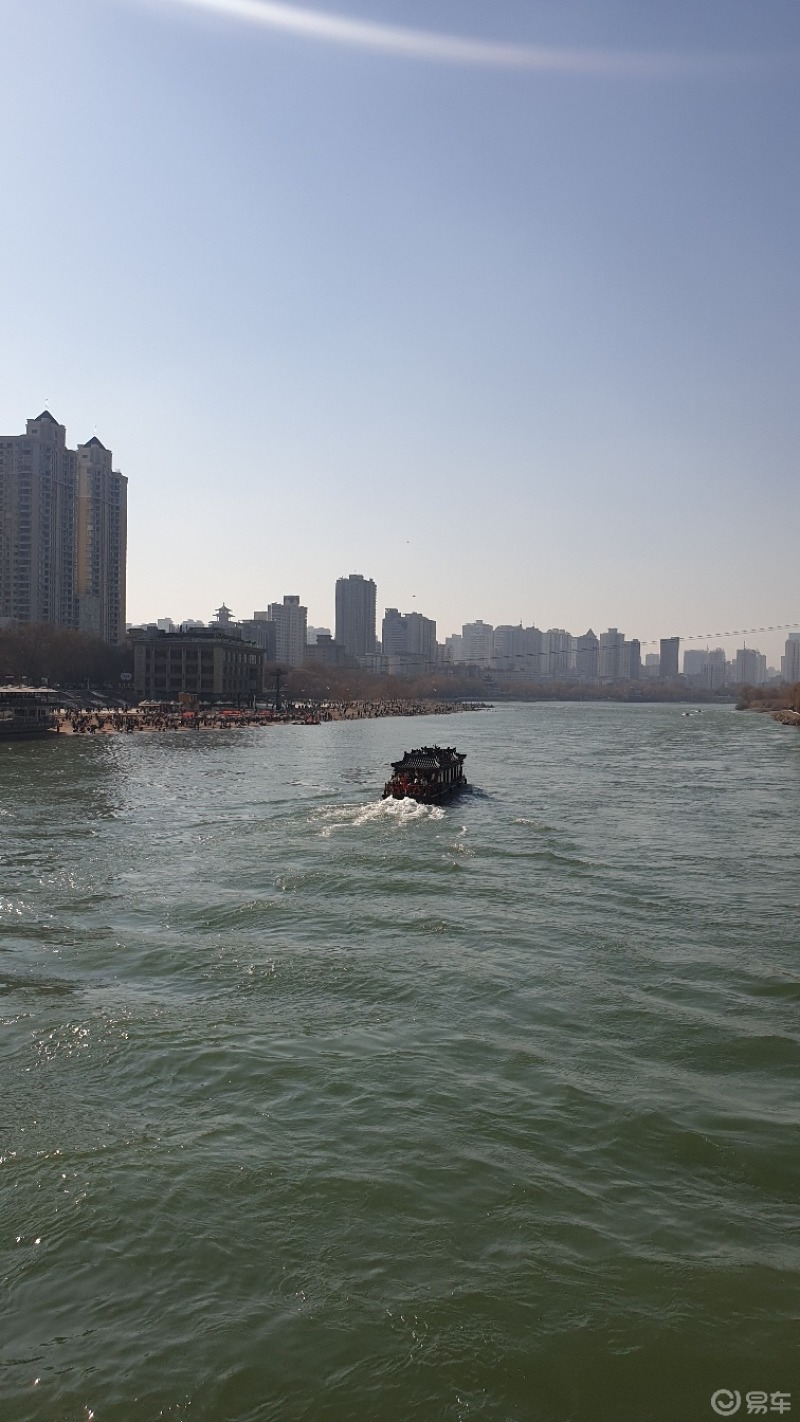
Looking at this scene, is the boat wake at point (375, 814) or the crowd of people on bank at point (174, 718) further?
the crowd of people on bank at point (174, 718)

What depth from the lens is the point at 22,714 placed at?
255ft

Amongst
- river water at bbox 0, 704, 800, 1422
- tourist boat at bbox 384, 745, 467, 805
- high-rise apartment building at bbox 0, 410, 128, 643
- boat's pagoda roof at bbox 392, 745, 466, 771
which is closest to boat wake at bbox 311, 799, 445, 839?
tourist boat at bbox 384, 745, 467, 805

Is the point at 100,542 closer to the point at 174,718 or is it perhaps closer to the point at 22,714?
the point at 174,718

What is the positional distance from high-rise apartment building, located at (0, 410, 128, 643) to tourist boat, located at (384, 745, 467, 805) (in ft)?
392

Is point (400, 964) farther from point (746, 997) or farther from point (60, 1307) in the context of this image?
point (60, 1307)

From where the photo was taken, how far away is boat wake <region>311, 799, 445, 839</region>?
3728cm

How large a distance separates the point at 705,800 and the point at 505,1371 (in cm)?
4024

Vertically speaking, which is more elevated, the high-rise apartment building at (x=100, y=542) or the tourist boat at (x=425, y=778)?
the high-rise apartment building at (x=100, y=542)

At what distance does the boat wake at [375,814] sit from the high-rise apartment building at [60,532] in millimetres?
124211

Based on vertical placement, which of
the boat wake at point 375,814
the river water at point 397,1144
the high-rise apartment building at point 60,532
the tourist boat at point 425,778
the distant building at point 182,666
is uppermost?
the high-rise apartment building at point 60,532

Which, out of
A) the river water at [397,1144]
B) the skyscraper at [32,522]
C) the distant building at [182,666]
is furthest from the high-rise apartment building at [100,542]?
the river water at [397,1144]

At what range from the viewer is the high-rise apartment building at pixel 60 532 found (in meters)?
149

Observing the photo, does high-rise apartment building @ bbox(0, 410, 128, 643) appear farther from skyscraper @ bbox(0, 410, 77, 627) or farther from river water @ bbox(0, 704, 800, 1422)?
river water @ bbox(0, 704, 800, 1422)

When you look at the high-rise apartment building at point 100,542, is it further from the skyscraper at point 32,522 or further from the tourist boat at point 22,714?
the tourist boat at point 22,714
